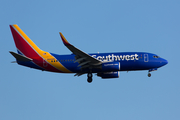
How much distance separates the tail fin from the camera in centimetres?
5881

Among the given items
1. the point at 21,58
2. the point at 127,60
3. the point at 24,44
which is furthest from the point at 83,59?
the point at 24,44

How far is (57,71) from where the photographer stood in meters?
57.8

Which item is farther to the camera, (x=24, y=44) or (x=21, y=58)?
(x=24, y=44)

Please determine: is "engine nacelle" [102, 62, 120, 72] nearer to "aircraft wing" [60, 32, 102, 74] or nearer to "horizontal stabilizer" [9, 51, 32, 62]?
"aircraft wing" [60, 32, 102, 74]

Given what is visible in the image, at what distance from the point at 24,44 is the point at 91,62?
12846 millimetres

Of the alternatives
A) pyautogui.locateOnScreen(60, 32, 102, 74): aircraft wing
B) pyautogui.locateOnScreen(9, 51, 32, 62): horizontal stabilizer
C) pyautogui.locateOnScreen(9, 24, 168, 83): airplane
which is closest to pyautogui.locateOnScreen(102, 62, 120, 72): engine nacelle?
pyautogui.locateOnScreen(9, 24, 168, 83): airplane

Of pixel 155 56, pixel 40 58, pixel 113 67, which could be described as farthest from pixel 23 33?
pixel 155 56

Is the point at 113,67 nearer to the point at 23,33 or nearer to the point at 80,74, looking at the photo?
the point at 80,74

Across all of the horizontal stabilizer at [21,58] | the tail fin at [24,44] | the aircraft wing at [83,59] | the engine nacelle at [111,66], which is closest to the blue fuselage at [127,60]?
the engine nacelle at [111,66]

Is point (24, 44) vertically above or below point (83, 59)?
above

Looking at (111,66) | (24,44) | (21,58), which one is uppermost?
(24,44)

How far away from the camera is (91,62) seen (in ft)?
181

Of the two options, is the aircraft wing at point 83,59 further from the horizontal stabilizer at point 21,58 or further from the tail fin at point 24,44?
the horizontal stabilizer at point 21,58

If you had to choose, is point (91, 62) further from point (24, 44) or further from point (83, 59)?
point (24, 44)
